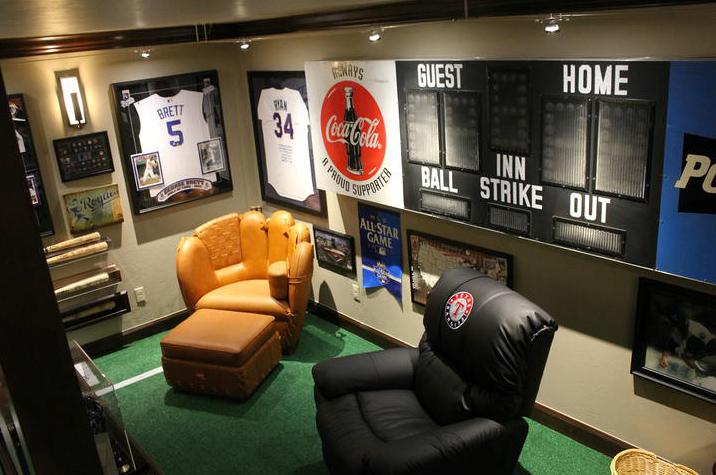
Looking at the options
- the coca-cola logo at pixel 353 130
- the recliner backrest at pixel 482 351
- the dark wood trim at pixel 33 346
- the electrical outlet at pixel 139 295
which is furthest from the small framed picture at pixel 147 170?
the dark wood trim at pixel 33 346

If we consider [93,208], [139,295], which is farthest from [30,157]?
[139,295]

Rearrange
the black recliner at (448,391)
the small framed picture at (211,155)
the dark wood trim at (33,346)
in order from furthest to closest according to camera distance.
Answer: the small framed picture at (211,155), the black recliner at (448,391), the dark wood trim at (33,346)

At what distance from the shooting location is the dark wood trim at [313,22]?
9.63ft

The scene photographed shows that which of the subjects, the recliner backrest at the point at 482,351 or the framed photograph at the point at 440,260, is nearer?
the recliner backrest at the point at 482,351

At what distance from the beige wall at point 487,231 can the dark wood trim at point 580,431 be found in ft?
0.15

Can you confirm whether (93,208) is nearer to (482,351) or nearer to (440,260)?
(440,260)

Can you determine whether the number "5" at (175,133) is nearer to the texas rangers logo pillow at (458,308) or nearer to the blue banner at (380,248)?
the blue banner at (380,248)

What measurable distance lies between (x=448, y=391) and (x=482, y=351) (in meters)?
0.31

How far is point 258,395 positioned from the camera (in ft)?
14.7

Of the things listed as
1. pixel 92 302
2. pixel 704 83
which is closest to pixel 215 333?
pixel 92 302

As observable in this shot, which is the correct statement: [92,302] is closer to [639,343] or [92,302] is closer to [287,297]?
[287,297]

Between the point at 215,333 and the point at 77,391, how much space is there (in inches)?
148

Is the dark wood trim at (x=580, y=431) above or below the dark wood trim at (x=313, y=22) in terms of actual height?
below

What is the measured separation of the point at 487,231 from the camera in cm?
388
